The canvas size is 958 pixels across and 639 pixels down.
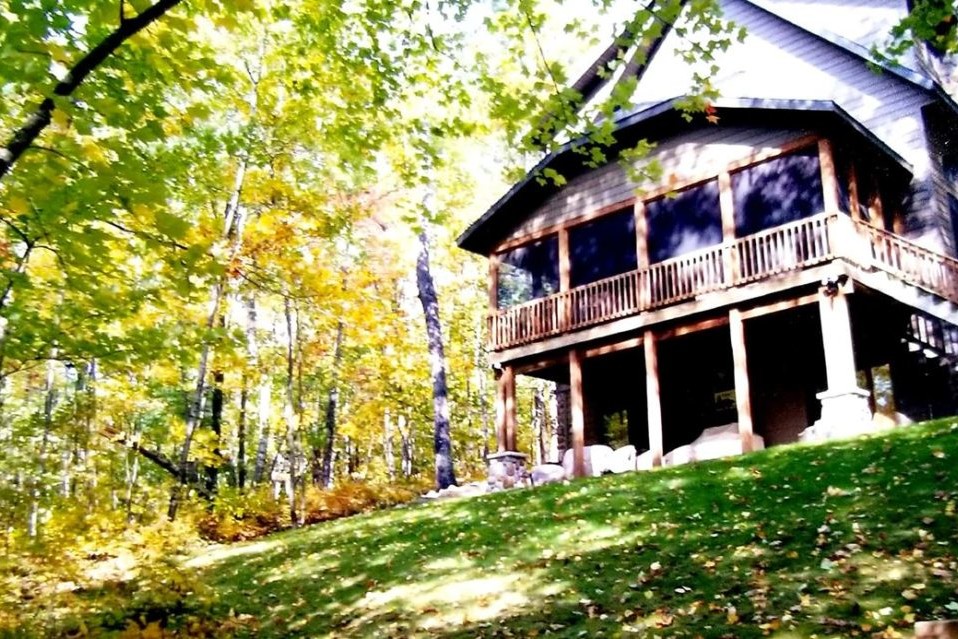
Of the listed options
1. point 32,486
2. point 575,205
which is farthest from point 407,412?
point 32,486

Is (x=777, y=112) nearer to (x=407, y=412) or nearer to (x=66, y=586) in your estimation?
(x=66, y=586)

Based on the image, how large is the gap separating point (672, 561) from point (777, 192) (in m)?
10.8

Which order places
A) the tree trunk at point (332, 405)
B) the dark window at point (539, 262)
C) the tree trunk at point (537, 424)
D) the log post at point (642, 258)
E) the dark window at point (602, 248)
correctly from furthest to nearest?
the tree trunk at point (537, 424) < the tree trunk at point (332, 405) < the dark window at point (539, 262) < the dark window at point (602, 248) < the log post at point (642, 258)

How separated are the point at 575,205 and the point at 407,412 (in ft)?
48.0

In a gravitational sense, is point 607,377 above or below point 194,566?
above

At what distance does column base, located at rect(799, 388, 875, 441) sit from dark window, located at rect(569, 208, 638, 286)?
663cm

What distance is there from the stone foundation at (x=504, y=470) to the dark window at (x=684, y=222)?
5676 millimetres

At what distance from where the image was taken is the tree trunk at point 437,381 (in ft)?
74.1

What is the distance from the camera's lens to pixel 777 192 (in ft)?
54.7

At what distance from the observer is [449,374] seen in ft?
123

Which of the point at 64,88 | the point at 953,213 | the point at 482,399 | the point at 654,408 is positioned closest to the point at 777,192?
the point at 953,213

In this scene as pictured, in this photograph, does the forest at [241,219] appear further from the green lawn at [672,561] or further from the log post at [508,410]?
the log post at [508,410]

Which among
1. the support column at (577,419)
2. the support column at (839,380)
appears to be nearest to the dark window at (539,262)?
the support column at (577,419)

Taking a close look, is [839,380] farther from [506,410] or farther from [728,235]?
[506,410]
